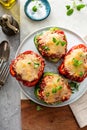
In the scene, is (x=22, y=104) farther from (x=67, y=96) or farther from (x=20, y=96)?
(x=67, y=96)

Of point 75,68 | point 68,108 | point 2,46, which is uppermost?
point 2,46

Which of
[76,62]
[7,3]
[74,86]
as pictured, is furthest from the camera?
[7,3]

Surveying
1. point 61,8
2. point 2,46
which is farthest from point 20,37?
point 61,8

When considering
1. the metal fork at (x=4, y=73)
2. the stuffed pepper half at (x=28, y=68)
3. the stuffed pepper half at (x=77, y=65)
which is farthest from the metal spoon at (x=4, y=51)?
the stuffed pepper half at (x=77, y=65)

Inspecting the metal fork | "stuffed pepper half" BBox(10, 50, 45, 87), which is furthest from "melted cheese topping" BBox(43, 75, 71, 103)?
the metal fork

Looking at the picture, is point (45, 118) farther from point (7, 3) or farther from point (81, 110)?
point (7, 3)

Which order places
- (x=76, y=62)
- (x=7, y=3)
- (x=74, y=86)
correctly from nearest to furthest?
(x=76, y=62), (x=74, y=86), (x=7, y=3)

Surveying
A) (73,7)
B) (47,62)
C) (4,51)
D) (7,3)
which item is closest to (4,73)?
(4,51)
